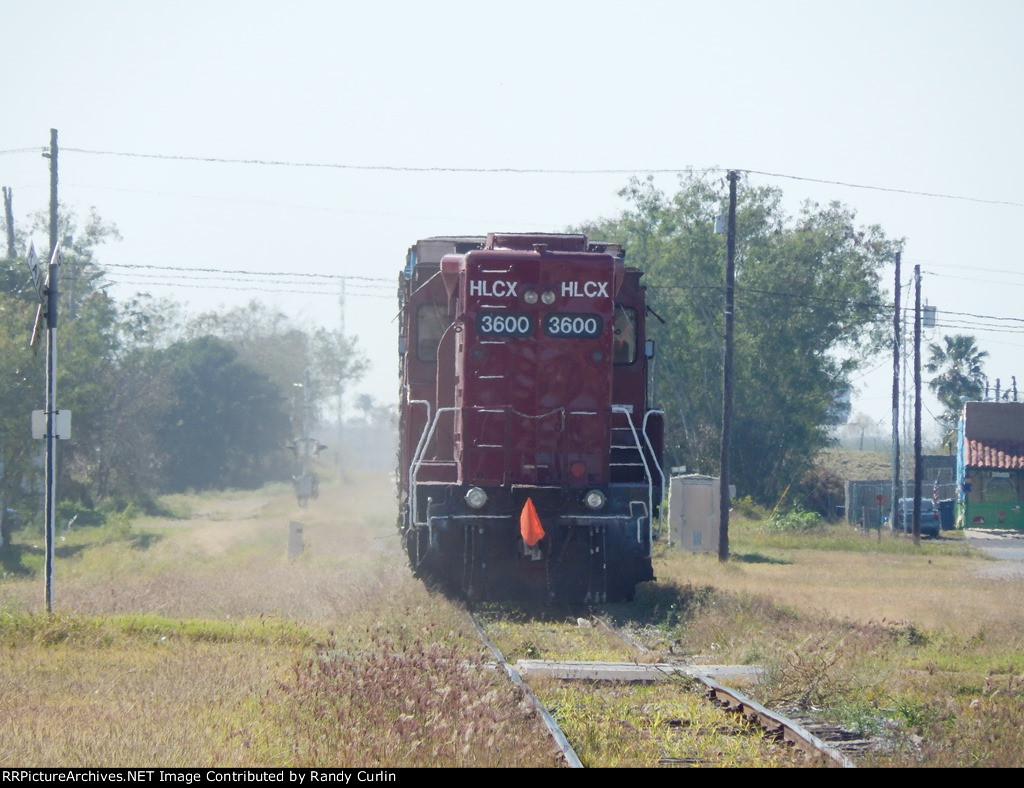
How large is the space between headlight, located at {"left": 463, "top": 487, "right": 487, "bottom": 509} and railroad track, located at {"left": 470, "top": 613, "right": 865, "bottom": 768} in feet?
5.59

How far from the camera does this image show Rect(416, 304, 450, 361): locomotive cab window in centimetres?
1533

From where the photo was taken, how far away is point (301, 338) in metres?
108

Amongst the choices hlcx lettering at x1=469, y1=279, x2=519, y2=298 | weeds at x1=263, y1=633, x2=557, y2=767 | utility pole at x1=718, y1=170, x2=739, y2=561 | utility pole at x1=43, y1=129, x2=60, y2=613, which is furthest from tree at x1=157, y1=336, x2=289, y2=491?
weeds at x1=263, y1=633, x2=557, y2=767

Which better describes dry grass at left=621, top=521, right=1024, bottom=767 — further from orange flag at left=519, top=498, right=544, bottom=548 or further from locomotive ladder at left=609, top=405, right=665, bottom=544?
orange flag at left=519, top=498, right=544, bottom=548

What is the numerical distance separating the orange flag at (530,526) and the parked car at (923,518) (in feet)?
115

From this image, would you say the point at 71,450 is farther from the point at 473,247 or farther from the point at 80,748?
the point at 80,748

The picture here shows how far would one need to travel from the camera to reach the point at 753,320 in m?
51.7

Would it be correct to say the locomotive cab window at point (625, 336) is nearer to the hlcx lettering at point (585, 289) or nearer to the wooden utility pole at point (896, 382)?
the hlcx lettering at point (585, 289)

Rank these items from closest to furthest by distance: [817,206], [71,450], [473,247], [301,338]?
[473,247] → [71,450] → [817,206] → [301,338]

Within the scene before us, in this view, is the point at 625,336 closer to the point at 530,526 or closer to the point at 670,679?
the point at 530,526

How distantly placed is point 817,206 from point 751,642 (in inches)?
1789

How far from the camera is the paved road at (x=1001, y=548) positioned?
2927 centimetres
